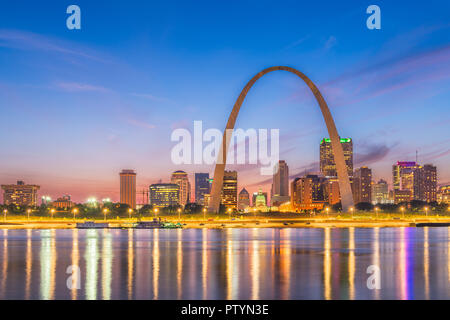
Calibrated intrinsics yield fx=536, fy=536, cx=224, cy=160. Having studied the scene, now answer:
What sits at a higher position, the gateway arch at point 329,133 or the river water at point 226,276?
the gateway arch at point 329,133

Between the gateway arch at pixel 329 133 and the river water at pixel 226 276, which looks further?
the gateway arch at pixel 329 133

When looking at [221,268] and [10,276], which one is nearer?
[10,276]

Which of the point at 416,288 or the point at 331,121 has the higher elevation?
the point at 331,121

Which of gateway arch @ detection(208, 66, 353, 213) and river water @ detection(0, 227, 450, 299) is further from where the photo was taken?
gateway arch @ detection(208, 66, 353, 213)

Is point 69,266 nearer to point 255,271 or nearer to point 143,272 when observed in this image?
point 143,272

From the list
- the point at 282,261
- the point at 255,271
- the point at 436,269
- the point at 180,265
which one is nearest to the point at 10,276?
the point at 180,265

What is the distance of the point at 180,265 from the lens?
1126 inches

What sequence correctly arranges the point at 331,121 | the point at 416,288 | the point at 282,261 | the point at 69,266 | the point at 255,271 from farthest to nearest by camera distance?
the point at 331,121
the point at 282,261
the point at 69,266
the point at 255,271
the point at 416,288

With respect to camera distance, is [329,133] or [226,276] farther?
[329,133]

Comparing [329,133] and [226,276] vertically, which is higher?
[329,133]

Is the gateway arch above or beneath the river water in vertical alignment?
above
